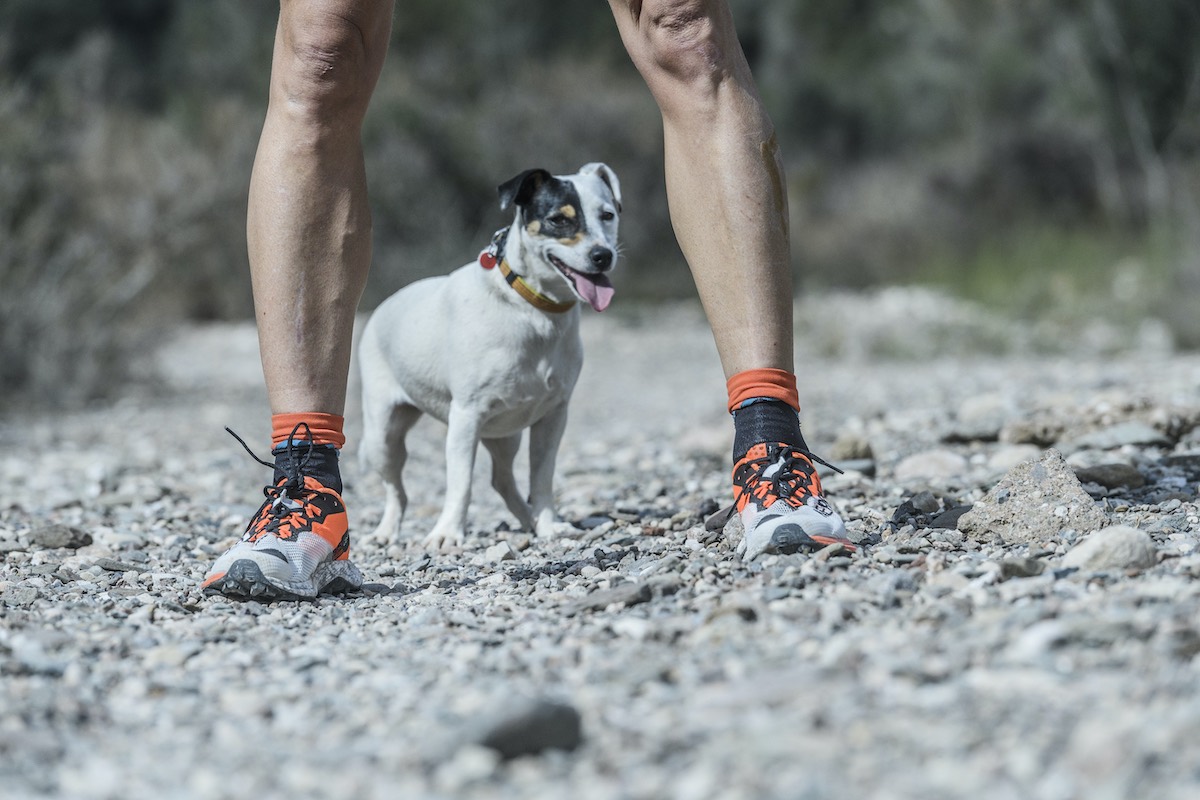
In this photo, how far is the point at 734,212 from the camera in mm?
2590

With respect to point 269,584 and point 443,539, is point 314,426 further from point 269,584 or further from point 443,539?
point 443,539

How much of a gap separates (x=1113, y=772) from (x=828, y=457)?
268cm

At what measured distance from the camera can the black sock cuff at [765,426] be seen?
2.49 meters

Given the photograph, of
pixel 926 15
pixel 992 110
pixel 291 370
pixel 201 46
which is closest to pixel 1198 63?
pixel 992 110

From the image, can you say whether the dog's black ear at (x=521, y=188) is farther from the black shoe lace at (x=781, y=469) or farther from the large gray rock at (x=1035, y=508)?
the large gray rock at (x=1035, y=508)

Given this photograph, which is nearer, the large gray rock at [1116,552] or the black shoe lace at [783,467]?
the large gray rock at [1116,552]

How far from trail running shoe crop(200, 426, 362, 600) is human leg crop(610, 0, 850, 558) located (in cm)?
79

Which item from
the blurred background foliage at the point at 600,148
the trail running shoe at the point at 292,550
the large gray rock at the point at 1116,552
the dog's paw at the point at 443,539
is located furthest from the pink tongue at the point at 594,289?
the blurred background foliage at the point at 600,148

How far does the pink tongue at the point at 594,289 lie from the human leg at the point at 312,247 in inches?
27.7

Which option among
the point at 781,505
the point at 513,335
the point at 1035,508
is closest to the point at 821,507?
the point at 781,505

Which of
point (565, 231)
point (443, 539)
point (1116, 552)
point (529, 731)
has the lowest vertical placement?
point (529, 731)

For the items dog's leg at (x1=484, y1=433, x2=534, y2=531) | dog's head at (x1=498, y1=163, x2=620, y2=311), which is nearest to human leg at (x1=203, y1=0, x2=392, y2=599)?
dog's head at (x1=498, y1=163, x2=620, y2=311)

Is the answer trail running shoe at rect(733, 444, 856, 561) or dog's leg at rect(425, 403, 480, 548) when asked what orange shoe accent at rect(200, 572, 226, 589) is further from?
trail running shoe at rect(733, 444, 856, 561)

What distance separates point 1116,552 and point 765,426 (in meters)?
0.69
